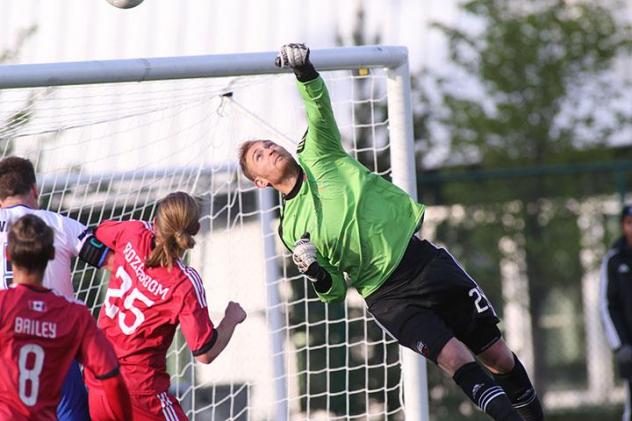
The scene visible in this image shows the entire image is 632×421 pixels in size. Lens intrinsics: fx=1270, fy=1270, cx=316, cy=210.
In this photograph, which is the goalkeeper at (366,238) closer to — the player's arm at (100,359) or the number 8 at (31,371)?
the player's arm at (100,359)

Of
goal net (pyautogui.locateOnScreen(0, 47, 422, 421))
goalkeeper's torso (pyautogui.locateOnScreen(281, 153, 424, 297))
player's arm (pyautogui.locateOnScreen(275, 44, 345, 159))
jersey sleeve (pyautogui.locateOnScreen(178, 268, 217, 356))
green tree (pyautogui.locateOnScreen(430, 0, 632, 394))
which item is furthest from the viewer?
green tree (pyautogui.locateOnScreen(430, 0, 632, 394))

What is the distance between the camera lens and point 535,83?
12555 mm

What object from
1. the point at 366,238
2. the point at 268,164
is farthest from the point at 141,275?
the point at 366,238

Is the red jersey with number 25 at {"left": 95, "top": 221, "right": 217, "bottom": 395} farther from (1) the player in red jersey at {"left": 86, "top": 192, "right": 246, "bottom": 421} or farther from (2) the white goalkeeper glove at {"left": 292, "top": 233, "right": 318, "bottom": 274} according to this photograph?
(2) the white goalkeeper glove at {"left": 292, "top": 233, "right": 318, "bottom": 274}

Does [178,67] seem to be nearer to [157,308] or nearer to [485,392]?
[157,308]

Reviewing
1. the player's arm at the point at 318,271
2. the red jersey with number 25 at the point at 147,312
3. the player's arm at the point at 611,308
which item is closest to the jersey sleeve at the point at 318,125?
the player's arm at the point at 318,271

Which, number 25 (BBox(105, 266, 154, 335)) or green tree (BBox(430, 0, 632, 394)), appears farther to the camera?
green tree (BBox(430, 0, 632, 394))

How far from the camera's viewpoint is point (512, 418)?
5.64m

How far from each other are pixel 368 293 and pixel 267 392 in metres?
3.21

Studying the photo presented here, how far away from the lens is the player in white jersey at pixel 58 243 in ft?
18.9

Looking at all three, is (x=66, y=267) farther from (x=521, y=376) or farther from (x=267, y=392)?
(x=267, y=392)

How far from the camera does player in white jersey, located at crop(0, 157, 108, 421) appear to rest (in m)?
5.77

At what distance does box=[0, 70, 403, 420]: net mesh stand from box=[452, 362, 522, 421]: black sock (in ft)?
5.10

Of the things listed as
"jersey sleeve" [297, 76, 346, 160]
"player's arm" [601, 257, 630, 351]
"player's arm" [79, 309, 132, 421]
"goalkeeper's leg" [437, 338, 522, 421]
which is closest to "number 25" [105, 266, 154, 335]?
"player's arm" [79, 309, 132, 421]
